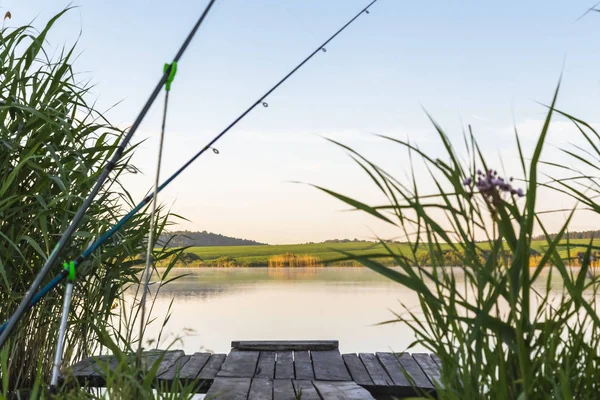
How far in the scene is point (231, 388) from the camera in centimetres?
383

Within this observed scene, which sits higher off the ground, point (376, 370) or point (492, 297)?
point (492, 297)

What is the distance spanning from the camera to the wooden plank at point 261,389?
3639 millimetres

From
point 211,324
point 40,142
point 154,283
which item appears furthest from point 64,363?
point 211,324

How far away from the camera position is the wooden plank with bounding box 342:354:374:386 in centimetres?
418

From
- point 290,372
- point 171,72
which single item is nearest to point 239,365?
point 290,372

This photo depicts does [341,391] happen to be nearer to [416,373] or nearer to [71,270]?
[416,373]

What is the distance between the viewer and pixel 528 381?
1328mm

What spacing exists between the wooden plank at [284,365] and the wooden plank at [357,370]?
0.42 meters

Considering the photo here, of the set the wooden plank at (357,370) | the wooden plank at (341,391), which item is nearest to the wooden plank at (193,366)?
the wooden plank at (341,391)

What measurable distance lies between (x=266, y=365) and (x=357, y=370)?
0.69 meters

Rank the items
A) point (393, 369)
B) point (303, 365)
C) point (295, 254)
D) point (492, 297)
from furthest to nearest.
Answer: point (295, 254)
point (303, 365)
point (393, 369)
point (492, 297)

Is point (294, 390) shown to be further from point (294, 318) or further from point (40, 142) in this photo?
point (294, 318)

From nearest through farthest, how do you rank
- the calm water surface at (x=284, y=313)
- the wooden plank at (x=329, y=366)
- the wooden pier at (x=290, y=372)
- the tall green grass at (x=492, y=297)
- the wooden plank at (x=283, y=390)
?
the tall green grass at (x=492, y=297)
the wooden plank at (x=283, y=390)
the wooden pier at (x=290, y=372)
the wooden plank at (x=329, y=366)
the calm water surface at (x=284, y=313)

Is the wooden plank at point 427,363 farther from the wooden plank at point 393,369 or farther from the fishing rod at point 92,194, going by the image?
the fishing rod at point 92,194
